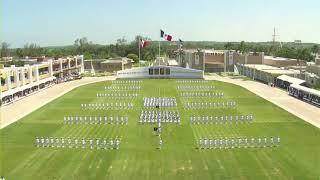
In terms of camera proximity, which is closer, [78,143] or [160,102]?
[78,143]

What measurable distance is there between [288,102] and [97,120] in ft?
111

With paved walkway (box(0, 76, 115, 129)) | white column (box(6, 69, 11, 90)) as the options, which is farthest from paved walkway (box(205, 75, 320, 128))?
white column (box(6, 69, 11, 90))

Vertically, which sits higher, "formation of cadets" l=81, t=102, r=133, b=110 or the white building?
the white building

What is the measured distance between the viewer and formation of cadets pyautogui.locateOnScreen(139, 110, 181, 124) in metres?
48.5

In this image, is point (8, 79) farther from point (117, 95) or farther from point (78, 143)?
point (78, 143)

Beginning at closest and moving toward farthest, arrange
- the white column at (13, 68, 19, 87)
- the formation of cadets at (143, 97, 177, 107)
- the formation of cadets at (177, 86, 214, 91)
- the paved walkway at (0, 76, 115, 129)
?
1. the paved walkway at (0, 76, 115, 129)
2. the formation of cadets at (143, 97, 177, 107)
3. the white column at (13, 68, 19, 87)
4. the formation of cadets at (177, 86, 214, 91)

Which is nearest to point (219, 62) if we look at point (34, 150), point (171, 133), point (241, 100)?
point (241, 100)

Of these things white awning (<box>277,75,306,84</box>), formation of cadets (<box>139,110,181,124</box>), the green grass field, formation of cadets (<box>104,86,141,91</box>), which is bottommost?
the green grass field

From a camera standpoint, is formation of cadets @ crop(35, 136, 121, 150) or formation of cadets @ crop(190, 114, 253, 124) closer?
formation of cadets @ crop(35, 136, 121, 150)

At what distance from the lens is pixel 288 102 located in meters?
63.7

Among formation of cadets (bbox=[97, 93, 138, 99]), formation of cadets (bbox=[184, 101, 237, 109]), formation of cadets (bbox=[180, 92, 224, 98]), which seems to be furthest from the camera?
formation of cadets (bbox=[97, 93, 138, 99])

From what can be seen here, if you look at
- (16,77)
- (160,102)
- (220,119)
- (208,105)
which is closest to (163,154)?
(220,119)

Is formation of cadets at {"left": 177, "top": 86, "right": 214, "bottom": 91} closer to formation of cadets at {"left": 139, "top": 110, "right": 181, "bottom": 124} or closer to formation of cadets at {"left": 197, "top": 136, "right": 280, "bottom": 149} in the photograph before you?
formation of cadets at {"left": 139, "top": 110, "right": 181, "bottom": 124}

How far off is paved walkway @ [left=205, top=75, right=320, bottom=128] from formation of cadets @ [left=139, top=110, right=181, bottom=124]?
1762 centimetres
